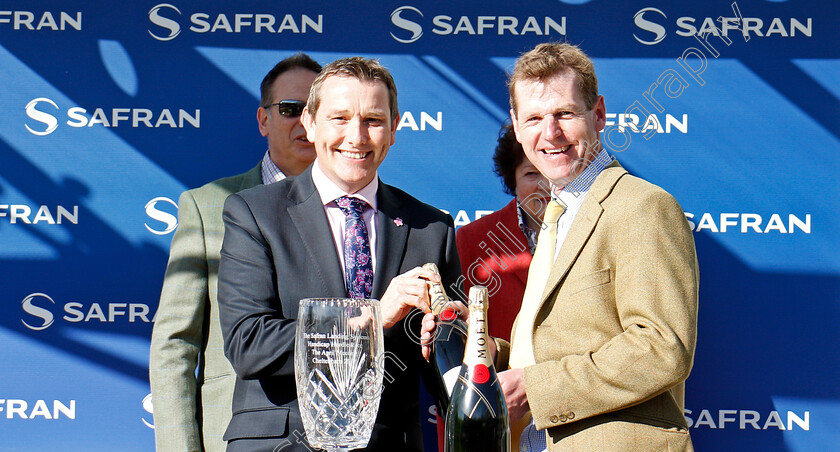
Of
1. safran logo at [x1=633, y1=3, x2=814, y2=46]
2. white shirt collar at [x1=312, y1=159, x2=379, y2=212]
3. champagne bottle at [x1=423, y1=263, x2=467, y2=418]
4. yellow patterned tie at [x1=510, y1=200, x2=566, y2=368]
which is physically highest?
safran logo at [x1=633, y1=3, x2=814, y2=46]

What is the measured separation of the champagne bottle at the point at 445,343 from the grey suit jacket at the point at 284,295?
0.15 meters

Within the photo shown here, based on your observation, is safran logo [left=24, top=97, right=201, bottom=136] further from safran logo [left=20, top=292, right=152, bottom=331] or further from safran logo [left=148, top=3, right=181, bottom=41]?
safran logo [left=20, top=292, right=152, bottom=331]

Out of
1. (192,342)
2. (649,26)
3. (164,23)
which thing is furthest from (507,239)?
(164,23)

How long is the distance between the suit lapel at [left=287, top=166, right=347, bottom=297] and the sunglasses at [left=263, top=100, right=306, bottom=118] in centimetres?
99

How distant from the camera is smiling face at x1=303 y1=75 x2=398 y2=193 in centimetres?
174

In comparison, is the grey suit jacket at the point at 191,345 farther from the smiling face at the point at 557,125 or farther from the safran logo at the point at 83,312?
the smiling face at the point at 557,125

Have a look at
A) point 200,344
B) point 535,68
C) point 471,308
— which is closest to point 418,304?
point 471,308

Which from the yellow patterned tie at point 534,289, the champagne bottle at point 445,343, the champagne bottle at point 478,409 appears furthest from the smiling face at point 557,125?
the champagne bottle at point 478,409

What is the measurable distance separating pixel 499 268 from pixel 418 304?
174 cm

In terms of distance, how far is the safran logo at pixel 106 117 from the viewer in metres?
3.30

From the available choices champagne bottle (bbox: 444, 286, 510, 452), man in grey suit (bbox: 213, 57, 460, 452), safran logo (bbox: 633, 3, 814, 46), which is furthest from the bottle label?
safran logo (bbox: 633, 3, 814, 46)

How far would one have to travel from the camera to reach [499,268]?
9.97 ft

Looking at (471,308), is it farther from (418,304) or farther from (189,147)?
(189,147)

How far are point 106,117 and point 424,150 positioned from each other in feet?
4.42
